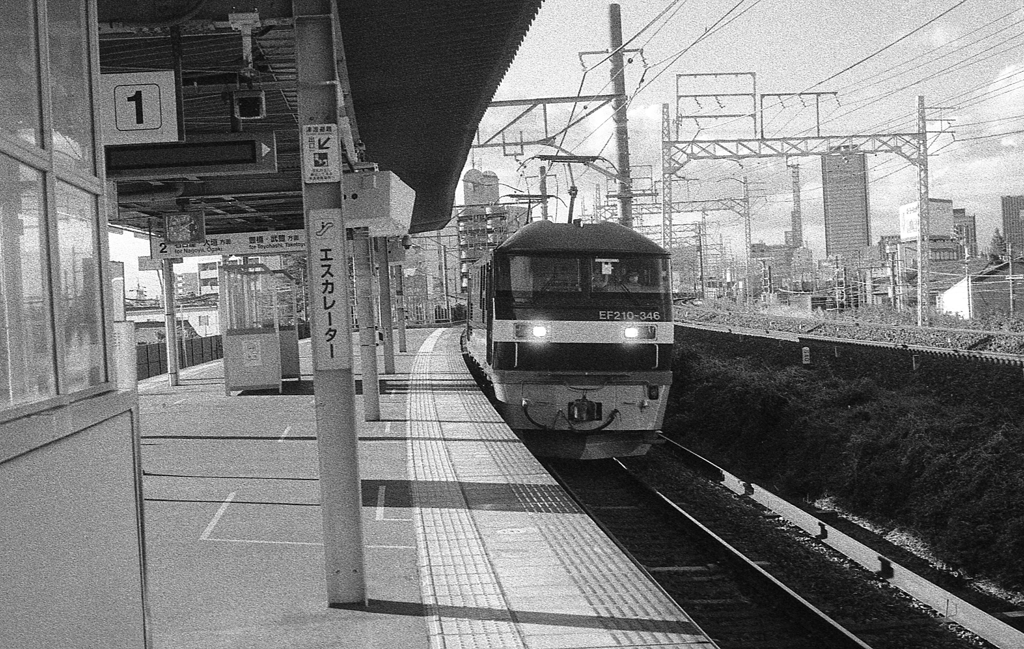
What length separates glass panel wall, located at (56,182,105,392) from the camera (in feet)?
11.4

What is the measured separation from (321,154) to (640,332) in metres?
7.09

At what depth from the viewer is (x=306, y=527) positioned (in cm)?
795

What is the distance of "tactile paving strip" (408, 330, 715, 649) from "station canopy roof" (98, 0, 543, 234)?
3.43 meters

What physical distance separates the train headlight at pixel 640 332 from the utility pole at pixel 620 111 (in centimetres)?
432

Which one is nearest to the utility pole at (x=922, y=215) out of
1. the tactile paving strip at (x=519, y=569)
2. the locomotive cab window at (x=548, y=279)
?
the locomotive cab window at (x=548, y=279)

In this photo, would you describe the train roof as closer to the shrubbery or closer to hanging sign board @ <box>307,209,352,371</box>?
the shrubbery

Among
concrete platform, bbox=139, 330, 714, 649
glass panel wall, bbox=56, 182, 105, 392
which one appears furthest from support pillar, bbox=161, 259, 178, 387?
glass panel wall, bbox=56, 182, 105, 392

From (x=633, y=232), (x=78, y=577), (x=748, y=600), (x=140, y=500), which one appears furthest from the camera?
(x=633, y=232)

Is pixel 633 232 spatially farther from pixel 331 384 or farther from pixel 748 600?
pixel 331 384

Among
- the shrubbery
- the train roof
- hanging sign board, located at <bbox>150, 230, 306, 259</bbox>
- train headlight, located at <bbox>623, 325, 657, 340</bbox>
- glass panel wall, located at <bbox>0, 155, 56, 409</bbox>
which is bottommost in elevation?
the shrubbery

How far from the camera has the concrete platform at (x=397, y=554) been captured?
542 cm

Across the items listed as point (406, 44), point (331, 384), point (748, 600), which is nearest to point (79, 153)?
point (331, 384)

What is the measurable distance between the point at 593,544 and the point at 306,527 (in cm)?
239

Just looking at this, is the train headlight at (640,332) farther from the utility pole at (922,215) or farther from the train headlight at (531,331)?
the utility pole at (922,215)
